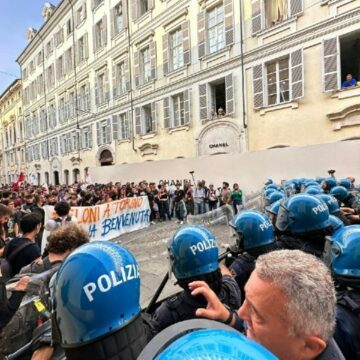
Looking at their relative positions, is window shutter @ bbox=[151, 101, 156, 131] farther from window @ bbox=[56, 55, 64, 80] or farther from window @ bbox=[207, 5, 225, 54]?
window @ bbox=[56, 55, 64, 80]

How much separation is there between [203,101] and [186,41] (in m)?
3.50

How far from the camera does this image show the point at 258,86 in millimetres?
14086

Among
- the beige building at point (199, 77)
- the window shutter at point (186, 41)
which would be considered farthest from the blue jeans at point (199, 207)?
the window shutter at point (186, 41)

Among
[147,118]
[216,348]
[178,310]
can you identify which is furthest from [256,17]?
[216,348]

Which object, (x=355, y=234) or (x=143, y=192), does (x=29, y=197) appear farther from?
(x=355, y=234)

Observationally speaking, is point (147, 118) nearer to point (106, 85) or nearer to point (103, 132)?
point (103, 132)

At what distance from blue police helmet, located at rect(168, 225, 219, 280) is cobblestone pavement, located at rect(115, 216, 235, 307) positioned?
6.78ft

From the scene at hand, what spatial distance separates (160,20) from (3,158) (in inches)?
1733

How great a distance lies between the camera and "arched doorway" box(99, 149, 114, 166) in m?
24.1

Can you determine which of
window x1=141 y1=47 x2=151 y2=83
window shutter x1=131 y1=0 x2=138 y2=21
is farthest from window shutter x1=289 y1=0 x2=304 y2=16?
window shutter x1=131 y1=0 x2=138 y2=21

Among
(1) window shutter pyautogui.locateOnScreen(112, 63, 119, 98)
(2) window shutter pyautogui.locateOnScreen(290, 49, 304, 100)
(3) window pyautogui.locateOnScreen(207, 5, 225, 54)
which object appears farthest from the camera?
(1) window shutter pyautogui.locateOnScreen(112, 63, 119, 98)

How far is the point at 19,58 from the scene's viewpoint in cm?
4328

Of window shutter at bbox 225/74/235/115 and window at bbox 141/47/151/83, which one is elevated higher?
window at bbox 141/47/151/83

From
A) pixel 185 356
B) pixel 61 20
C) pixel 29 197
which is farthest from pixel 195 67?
pixel 61 20
